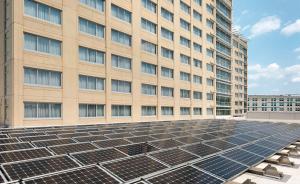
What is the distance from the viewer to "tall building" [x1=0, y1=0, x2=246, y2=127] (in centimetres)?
2938

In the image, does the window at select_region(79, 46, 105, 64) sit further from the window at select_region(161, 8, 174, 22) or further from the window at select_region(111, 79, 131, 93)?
the window at select_region(161, 8, 174, 22)

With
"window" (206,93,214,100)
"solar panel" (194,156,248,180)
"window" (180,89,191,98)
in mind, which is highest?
"window" (180,89,191,98)

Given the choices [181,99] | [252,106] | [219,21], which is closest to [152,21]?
[181,99]

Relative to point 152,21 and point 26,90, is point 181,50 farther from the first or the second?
point 26,90

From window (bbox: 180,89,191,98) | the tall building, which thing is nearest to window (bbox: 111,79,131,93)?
the tall building

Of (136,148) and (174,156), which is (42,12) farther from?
(174,156)

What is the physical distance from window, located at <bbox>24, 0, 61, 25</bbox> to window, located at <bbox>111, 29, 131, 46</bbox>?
9.48m

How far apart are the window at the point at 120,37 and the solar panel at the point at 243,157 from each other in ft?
94.7

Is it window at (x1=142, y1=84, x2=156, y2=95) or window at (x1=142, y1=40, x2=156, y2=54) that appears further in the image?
window at (x1=142, y1=40, x2=156, y2=54)

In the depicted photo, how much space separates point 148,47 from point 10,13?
24.2 metres

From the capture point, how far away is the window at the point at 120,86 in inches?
1570

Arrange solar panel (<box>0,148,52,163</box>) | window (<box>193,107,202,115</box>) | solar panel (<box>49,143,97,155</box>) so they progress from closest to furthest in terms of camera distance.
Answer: solar panel (<box>0,148,52,163</box>)
solar panel (<box>49,143,97,155</box>)
window (<box>193,107,202,115</box>)

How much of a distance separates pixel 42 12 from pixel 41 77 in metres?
8.33

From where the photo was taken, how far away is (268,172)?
48.5 feet
